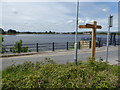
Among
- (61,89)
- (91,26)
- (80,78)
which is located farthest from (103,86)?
(91,26)

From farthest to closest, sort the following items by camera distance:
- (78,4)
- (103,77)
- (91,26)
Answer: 1. (91,26)
2. (78,4)
3. (103,77)

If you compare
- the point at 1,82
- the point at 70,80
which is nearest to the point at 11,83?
the point at 1,82

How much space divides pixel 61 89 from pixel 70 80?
1.46ft

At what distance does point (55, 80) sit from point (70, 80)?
1.49 feet

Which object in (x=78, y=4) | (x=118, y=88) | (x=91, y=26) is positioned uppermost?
(x=78, y=4)

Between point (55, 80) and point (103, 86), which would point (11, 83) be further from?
point (103, 86)

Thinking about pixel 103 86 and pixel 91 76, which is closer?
pixel 103 86

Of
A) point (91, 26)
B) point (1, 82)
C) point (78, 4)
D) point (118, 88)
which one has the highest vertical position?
point (78, 4)

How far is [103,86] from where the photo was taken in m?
3.85

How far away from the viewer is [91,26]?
7.29m

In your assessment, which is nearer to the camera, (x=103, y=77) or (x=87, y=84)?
(x=87, y=84)

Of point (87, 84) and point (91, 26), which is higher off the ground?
point (91, 26)

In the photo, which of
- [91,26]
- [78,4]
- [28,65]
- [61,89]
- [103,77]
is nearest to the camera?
[61,89]

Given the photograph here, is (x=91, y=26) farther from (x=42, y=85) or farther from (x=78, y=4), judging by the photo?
(x=42, y=85)
